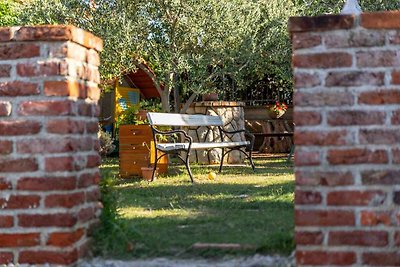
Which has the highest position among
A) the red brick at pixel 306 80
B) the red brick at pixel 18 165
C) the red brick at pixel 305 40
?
the red brick at pixel 305 40

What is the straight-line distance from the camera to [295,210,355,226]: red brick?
8.59 feet

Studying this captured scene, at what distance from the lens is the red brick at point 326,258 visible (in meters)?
2.60

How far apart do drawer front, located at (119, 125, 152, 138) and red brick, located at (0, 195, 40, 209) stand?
17.1 ft

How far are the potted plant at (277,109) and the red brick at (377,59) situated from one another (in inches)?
491

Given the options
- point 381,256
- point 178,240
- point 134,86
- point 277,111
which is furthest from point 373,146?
point 134,86

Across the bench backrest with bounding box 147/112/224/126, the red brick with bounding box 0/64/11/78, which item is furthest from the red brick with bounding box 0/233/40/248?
the bench backrest with bounding box 147/112/224/126

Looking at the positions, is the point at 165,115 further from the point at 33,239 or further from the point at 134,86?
the point at 134,86

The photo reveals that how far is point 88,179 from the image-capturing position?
10.0ft

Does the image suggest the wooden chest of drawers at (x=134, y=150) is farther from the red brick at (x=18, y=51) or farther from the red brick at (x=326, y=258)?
the red brick at (x=326, y=258)

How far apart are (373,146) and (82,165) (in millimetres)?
1369

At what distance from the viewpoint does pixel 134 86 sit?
57.6ft

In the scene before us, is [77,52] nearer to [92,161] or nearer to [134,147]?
[92,161]

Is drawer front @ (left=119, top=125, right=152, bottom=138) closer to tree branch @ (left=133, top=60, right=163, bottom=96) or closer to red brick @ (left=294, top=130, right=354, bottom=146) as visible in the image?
tree branch @ (left=133, top=60, right=163, bottom=96)

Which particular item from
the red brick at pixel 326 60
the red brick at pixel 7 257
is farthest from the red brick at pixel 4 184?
the red brick at pixel 326 60
